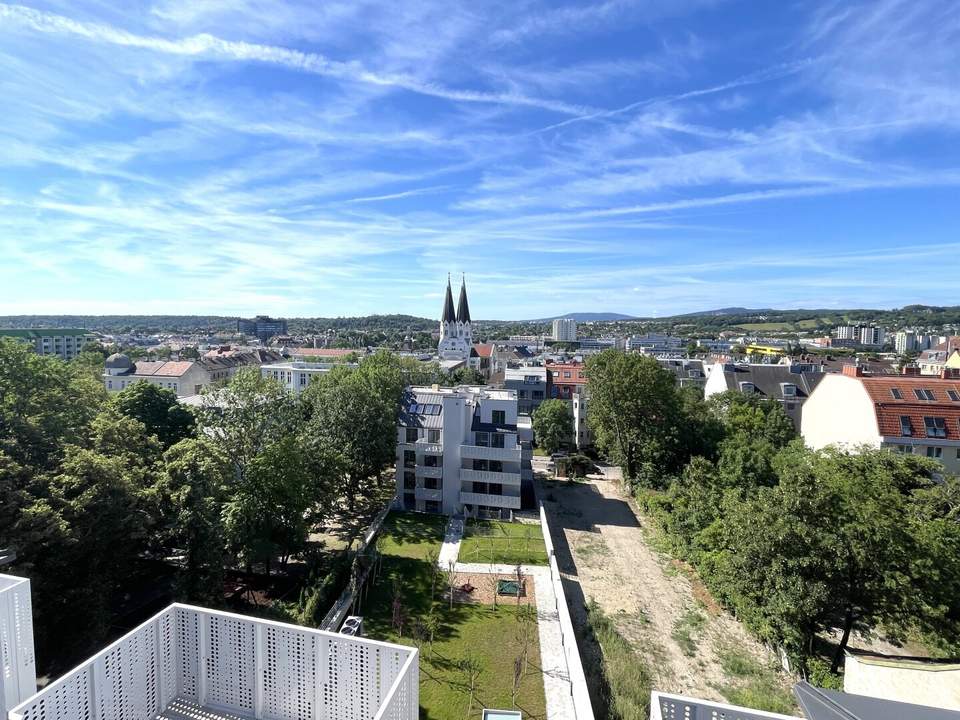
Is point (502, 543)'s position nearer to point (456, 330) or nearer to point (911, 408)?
point (911, 408)

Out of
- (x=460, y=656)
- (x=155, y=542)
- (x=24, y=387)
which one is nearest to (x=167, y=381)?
(x=24, y=387)

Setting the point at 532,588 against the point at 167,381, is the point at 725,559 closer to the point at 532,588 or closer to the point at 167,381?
the point at 532,588

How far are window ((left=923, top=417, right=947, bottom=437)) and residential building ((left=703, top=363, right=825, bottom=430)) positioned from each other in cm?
1805

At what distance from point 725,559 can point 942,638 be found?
6148 mm

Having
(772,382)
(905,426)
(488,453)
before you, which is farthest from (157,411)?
(772,382)

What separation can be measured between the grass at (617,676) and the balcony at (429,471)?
1289 cm

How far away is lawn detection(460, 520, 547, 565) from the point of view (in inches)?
939

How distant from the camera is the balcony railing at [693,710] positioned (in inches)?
289

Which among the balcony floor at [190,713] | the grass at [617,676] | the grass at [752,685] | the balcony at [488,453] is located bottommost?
the grass at [752,685]

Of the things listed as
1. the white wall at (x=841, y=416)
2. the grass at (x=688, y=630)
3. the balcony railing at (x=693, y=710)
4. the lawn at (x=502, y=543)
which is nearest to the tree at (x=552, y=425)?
the lawn at (x=502, y=543)

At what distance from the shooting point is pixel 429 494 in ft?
99.4

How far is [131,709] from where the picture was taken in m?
9.23

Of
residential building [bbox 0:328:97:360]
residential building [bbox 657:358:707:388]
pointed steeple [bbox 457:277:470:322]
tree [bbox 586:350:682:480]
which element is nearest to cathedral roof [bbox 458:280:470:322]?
pointed steeple [bbox 457:277:470:322]

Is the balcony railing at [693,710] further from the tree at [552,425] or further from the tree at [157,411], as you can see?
the tree at [552,425]
